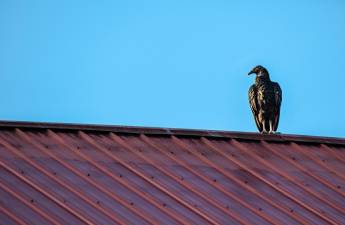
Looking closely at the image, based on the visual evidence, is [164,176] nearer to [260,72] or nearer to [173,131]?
[173,131]

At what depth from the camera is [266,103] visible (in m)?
35.5

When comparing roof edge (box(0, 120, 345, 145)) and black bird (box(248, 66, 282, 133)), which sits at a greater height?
black bird (box(248, 66, 282, 133))

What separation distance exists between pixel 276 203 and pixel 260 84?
26.6 ft

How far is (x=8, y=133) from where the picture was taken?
1134 inches

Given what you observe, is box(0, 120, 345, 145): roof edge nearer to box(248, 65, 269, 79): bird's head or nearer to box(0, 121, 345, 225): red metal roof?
box(0, 121, 345, 225): red metal roof

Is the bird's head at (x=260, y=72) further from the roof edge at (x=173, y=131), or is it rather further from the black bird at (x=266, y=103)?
the roof edge at (x=173, y=131)

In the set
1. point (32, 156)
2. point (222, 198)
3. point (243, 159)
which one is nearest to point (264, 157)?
point (243, 159)

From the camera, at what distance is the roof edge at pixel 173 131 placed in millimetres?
29094

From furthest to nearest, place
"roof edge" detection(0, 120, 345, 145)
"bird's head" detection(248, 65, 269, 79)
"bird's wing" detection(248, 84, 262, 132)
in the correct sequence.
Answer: "bird's head" detection(248, 65, 269, 79), "bird's wing" detection(248, 84, 262, 132), "roof edge" detection(0, 120, 345, 145)

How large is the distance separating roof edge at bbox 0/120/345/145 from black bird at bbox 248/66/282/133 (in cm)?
431

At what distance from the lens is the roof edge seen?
95.5ft

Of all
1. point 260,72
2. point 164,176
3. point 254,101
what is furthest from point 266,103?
point 164,176

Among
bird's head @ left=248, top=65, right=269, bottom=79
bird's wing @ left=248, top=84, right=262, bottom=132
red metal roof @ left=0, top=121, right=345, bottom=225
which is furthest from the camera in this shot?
bird's head @ left=248, top=65, right=269, bottom=79

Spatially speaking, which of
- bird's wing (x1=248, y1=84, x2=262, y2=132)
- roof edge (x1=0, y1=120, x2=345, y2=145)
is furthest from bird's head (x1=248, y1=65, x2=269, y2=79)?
roof edge (x1=0, y1=120, x2=345, y2=145)
